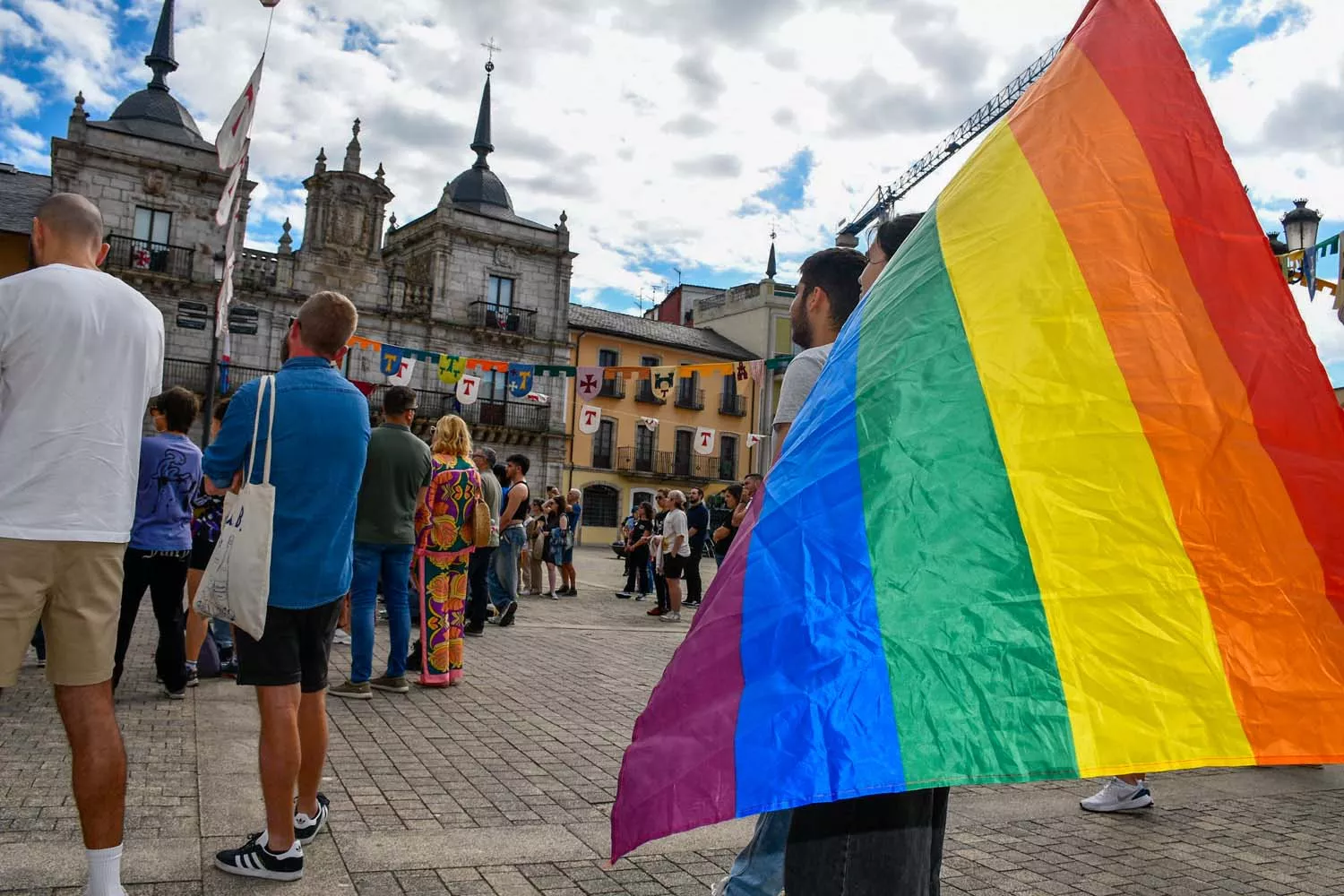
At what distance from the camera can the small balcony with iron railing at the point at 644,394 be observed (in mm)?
44969

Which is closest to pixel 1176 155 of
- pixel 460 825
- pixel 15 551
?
pixel 15 551

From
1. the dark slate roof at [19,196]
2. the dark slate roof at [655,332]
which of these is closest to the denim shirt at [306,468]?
the dark slate roof at [19,196]

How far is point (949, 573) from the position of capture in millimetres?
1688

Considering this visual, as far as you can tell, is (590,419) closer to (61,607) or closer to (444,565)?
(444,565)

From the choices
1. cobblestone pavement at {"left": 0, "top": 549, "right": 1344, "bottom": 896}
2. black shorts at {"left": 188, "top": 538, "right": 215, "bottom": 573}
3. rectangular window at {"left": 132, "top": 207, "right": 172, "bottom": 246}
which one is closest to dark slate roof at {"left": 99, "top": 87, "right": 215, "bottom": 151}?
rectangular window at {"left": 132, "top": 207, "right": 172, "bottom": 246}

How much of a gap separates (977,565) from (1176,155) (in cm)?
97

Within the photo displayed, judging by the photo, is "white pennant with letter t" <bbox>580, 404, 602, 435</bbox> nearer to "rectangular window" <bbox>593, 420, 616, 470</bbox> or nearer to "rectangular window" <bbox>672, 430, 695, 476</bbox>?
"rectangular window" <bbox>593, 420, 616, 470</bbox>

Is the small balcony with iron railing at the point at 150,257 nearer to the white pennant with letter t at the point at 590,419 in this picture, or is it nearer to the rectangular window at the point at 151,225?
the rectangular window at the point at 151,225

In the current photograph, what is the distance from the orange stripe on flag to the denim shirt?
2469mm

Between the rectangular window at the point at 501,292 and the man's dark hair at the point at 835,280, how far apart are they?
38.5m

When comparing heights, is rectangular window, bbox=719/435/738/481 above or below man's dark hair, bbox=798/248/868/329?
above

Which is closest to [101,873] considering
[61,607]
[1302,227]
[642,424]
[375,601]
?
[61,607]

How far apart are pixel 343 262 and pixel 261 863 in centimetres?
3732

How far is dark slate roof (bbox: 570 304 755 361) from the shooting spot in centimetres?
4444
